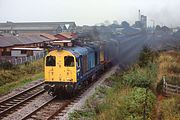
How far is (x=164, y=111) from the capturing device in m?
12.5

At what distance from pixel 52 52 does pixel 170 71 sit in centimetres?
943

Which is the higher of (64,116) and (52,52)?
(52,52)

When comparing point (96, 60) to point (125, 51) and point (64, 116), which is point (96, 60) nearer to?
point (64, 116)

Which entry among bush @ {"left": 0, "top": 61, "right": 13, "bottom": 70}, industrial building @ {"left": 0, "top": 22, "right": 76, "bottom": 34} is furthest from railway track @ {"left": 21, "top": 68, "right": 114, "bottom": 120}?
industrial building @ {"left": 0, "top": 22, "right": 76, "bottom": 34}

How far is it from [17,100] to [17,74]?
9.56m

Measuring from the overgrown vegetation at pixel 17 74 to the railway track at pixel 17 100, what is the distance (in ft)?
4.92

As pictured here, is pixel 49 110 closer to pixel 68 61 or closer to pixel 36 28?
pixel 68 61

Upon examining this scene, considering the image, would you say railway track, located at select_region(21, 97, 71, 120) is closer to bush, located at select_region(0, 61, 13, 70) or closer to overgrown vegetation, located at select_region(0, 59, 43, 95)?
overgrown vegetation, located at select_region(0, 59, 43, 95)

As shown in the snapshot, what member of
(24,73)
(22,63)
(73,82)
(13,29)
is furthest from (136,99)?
→ (13,29)

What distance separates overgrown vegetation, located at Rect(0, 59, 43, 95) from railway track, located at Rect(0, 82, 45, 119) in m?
1.50

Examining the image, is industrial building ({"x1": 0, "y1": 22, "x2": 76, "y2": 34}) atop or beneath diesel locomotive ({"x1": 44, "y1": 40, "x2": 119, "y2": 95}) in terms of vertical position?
atop

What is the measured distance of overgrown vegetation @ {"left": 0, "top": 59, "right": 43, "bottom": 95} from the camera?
23328 mm

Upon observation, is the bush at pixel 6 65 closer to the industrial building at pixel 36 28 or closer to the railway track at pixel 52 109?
the railway track at pixel 52 109

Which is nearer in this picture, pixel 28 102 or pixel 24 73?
pixel 28 102
